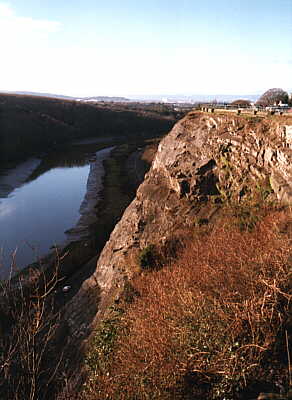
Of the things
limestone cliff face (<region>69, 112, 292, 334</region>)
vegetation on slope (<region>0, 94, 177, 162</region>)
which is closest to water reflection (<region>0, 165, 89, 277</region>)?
limestone cliff face (<region>69, 112, 292, 334</region>)

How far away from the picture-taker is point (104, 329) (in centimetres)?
1055

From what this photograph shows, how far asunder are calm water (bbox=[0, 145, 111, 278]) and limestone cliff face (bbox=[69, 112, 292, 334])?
619cm

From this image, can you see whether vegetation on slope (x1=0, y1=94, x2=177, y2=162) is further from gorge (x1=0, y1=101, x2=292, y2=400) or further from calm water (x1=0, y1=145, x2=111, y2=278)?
gorge (x1=0, y1=101, x2=292, y2=400)

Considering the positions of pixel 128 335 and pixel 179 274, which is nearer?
pixel 128 335

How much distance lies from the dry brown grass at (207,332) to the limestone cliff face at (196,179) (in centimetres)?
502

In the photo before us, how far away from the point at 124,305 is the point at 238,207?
6.87 meters

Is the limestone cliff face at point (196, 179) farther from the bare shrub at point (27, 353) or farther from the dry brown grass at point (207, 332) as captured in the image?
the dry brown grass at point (207, 332)

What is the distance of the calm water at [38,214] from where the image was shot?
85.7ft

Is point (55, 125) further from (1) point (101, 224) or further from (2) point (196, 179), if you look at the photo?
(2) point (196, 179)

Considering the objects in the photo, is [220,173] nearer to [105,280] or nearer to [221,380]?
[105,280]

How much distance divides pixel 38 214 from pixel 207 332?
30764 millimetres

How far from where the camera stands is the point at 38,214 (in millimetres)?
34625

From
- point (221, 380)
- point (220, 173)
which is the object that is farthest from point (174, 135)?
point (221, 380)

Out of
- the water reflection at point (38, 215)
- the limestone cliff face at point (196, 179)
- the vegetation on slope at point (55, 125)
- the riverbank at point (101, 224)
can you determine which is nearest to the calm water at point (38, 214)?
the water reflection at point (38, 215)
